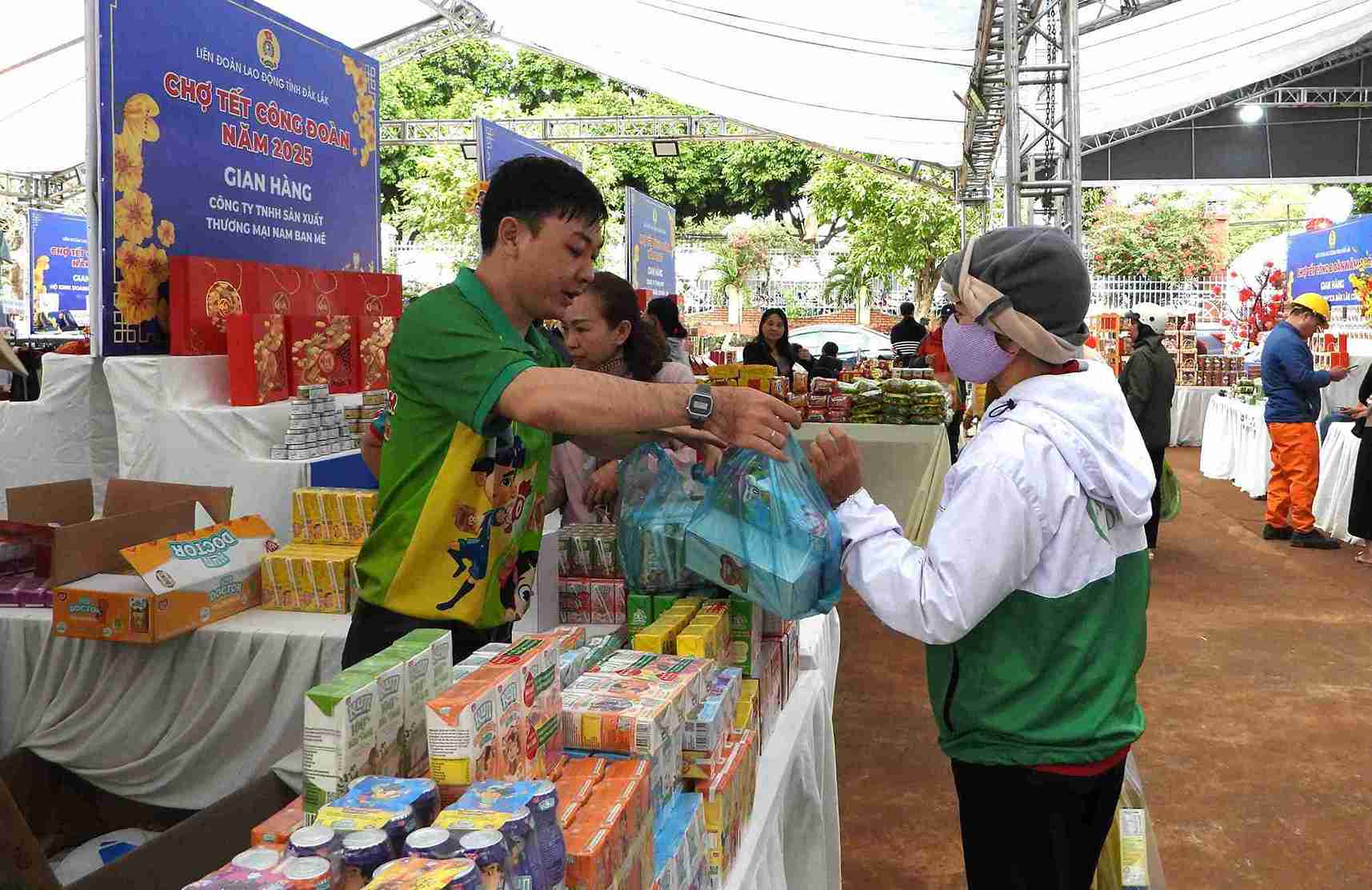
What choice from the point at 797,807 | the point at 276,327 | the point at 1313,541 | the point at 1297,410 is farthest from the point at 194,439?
the point at 1313,541

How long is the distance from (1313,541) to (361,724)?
8082 millimetres

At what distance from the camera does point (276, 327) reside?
147 inches

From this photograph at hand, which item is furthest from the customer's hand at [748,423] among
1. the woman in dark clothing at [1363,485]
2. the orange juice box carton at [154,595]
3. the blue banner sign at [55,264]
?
the blue banner sign at [55,264]

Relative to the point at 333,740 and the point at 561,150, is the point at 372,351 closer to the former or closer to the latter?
the point at 333,740

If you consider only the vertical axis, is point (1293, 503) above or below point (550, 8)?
below

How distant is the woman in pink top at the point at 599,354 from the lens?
3.04 m

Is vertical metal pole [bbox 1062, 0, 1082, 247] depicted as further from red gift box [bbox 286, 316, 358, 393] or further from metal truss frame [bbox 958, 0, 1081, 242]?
red gift box [bbox 286, 316, 358, 393]

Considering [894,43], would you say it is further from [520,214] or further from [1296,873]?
[520,214]

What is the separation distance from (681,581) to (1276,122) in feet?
68.9

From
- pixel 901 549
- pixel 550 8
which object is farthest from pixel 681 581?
pixel 550 8

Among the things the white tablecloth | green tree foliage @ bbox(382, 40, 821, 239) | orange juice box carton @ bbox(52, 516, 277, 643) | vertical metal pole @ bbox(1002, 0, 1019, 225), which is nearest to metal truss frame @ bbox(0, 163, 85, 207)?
green tree foliage @ bbox(382, 40, 821, 239)

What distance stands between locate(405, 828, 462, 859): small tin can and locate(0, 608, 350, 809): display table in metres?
1.93

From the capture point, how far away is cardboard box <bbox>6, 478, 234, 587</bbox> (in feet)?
9.51

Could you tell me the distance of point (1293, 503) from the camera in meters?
7.83
